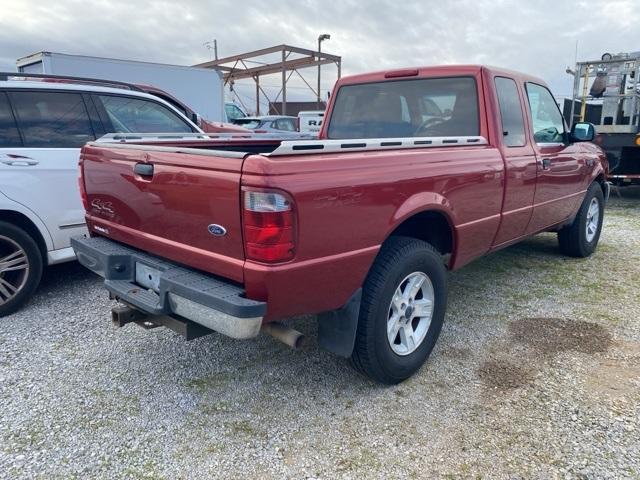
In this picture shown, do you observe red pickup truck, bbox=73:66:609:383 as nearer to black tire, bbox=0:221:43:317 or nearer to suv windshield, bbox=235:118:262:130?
black tire, bbox=0:221:43:317

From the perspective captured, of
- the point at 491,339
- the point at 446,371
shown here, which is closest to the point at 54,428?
the point at 446,371

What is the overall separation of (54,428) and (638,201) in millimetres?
10778

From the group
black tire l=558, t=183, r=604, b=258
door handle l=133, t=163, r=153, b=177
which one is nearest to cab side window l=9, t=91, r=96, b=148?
door handle l=133, t=163, r=153, b=177

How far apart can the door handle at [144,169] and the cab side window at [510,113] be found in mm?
2604

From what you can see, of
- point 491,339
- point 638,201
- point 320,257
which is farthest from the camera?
point 638,201

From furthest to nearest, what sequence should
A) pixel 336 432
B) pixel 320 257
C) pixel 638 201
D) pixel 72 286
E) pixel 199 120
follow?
pixel 638 201 → pixel 199 120 → pixel 72 286 → pixel 336 432 → pixel 320 257

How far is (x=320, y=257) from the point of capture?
2371 mm

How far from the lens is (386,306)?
2.77 metres

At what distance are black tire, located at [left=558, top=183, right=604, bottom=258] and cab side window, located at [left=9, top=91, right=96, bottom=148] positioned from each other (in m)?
→ 5.07

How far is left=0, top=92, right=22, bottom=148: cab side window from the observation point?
4055 mm

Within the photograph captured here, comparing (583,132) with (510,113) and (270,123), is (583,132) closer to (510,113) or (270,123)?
(510,113)

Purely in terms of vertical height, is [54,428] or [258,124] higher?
[258,124]

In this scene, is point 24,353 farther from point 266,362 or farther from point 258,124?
point 258,124

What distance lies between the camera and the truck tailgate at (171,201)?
2301 mm
